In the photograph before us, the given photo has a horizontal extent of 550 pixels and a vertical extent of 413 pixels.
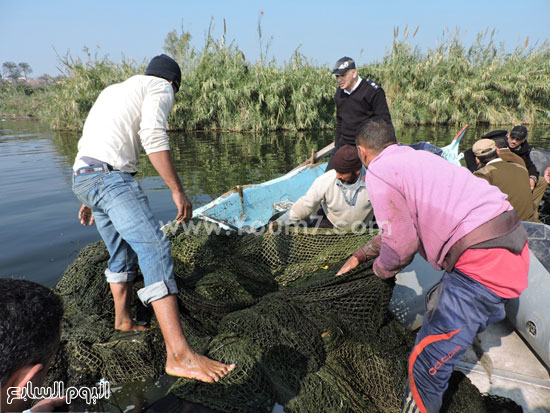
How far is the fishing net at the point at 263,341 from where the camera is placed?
6.27 ft

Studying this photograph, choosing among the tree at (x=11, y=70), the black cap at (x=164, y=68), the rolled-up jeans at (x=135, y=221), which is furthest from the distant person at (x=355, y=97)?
the tree at (x=11, y=70)

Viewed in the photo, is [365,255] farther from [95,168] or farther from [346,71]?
[346,71]

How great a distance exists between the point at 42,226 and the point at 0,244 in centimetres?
82

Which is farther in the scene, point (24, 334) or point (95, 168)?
point (95, 168)

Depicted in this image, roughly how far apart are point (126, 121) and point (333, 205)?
7.20 feet

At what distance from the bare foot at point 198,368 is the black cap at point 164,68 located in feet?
6.30

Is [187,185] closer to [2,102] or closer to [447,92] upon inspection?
[447,92]

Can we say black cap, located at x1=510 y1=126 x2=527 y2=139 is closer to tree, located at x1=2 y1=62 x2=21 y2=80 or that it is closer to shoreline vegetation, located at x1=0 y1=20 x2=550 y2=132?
shoreline vegetation, located at x1=0 y1=20 x2=550 y2=132

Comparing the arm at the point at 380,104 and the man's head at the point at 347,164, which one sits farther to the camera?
the arm at the point at 380,104

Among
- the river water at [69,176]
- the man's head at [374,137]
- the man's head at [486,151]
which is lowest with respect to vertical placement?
the river water at [69,176]

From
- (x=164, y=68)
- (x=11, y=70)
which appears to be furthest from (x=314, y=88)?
(x=11, y=70)

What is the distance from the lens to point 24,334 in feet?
3.01

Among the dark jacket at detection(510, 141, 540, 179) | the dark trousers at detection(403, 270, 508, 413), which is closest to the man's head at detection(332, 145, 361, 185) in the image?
the dark trousers at detection(403, 270, 508, 413)

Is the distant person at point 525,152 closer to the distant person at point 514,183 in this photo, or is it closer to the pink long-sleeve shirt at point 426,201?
the distant person at point 514,183
